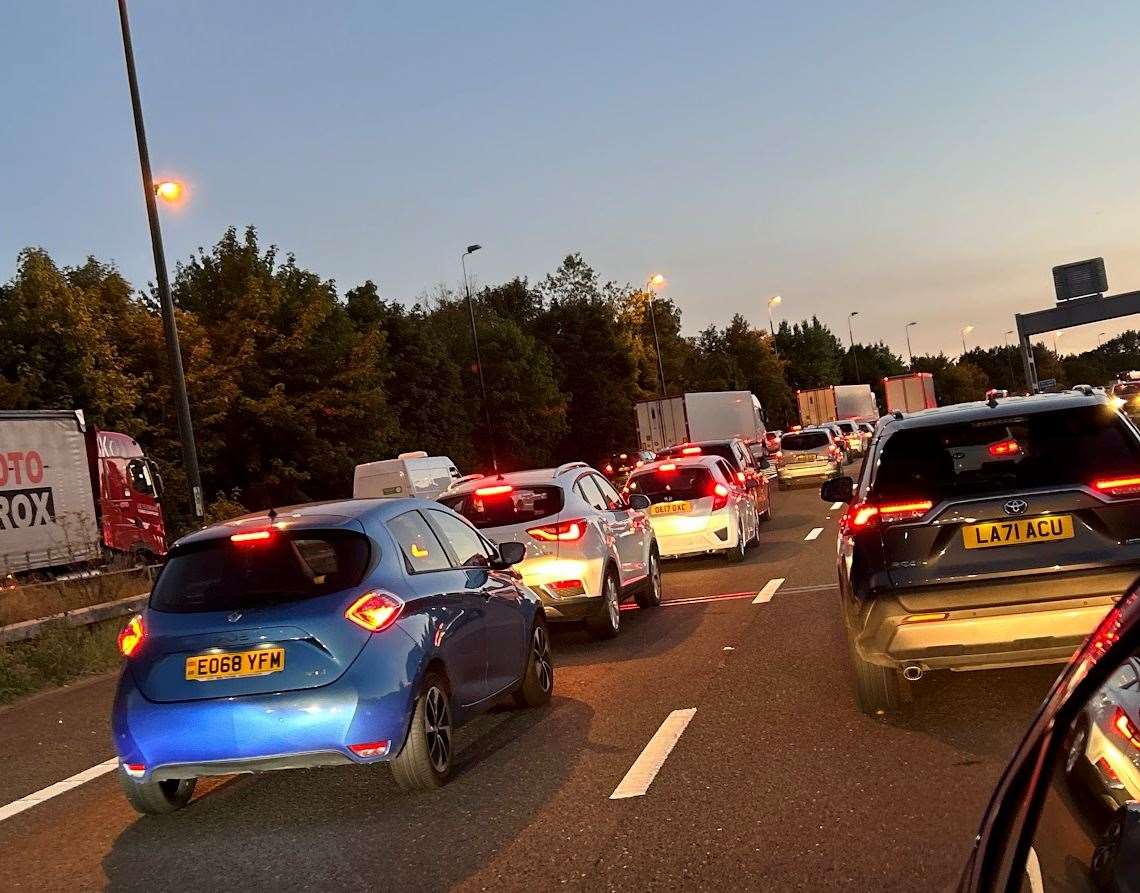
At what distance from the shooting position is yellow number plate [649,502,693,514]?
17.2m

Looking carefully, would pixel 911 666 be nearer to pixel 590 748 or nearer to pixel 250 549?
pixel 590 748

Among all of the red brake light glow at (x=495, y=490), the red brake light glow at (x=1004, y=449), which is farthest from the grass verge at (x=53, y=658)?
the red brake light glow at (x=1004, y=449)

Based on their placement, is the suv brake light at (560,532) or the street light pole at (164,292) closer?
the suv brake light at (560,532)

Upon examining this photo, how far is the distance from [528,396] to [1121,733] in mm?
60178

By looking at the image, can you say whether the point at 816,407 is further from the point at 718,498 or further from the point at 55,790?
the point at 55,790

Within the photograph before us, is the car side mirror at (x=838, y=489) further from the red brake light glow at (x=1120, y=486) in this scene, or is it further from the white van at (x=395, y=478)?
the white van at (x=395, y=478)

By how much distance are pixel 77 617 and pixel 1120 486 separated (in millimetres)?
11345

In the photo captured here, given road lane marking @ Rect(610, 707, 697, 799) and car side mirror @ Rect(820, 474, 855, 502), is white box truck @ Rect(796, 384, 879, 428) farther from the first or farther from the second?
road lane marking @ Rect(610, 707, 697, 799)

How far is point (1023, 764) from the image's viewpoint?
1859 mm

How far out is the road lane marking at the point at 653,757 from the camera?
6.14m

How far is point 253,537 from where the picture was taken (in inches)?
259

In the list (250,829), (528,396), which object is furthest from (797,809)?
(528,396)

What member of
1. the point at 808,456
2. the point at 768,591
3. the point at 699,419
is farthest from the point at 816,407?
the point at 768,591

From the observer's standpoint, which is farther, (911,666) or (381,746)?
(911,666)
